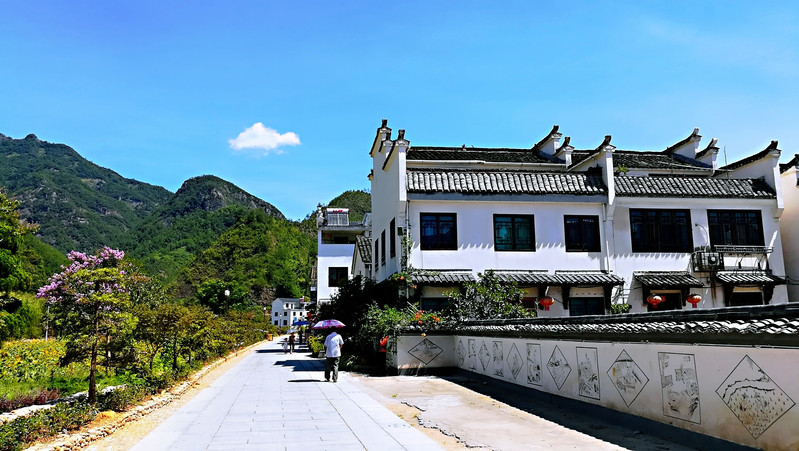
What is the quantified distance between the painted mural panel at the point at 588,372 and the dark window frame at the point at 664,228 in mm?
12551

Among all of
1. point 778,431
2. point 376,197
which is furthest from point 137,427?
point 376,197

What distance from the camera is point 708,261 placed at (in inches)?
821

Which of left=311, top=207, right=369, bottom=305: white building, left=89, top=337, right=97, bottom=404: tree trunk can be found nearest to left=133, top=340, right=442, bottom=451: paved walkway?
left=89, top=337, right=97, bottom=404: tree trunk

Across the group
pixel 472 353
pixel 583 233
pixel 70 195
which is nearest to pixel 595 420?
pixel 472 353

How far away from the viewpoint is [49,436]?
309 inches

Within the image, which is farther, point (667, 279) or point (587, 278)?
point (667, 279)

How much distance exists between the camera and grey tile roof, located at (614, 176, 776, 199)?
68.5 feet

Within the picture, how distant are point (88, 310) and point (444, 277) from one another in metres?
11.4

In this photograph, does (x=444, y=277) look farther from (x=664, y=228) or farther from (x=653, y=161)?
(x=653, y=161)

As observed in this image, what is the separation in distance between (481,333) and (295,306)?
272 ft

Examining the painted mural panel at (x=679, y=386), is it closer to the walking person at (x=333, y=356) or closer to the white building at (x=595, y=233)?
the walking person at (x=333, y=356)

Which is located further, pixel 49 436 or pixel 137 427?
pixel 137 427

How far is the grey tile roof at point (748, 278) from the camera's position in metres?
20.3

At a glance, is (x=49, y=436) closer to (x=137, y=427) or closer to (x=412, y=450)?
(x=137, y=427)
